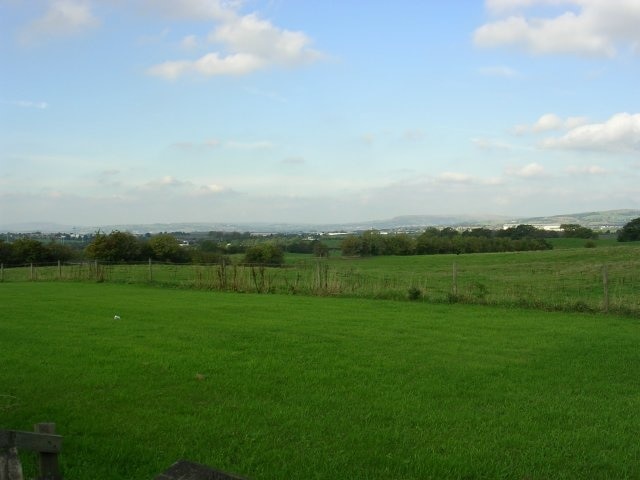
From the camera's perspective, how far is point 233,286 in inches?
1190

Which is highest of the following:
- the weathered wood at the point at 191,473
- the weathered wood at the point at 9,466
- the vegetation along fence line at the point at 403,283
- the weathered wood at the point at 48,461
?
the weathered wood at the point at 191,473

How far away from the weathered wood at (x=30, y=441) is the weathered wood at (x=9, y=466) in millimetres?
39

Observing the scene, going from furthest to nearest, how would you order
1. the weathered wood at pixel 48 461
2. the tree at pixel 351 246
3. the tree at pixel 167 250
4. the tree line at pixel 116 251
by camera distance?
the tree at pixel 351 246 < the tree at pixel 167 250 < the tree line at pixel 116 251 < the weathered wood at pixel 48 461

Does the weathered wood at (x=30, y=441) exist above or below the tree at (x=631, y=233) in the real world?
below

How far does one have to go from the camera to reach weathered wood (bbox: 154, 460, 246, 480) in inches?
111

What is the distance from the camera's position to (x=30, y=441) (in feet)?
12.2

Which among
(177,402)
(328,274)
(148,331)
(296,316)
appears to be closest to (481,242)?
(328,274)

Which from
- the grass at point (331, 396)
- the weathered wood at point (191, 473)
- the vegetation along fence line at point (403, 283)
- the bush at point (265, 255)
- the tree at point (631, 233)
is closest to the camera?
the weathered wood at point (191, 473)

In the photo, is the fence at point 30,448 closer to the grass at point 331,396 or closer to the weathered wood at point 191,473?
the weathered wood at point 191,473

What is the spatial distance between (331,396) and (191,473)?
5682mm

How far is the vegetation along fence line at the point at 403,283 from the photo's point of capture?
72.1 feet

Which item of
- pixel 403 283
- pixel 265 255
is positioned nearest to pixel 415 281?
pixel 403 283

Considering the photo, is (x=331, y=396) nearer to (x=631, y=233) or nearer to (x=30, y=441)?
(x=30, y=441)

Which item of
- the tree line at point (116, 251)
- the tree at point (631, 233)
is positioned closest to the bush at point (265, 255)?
the tree line at point (116, 251)
